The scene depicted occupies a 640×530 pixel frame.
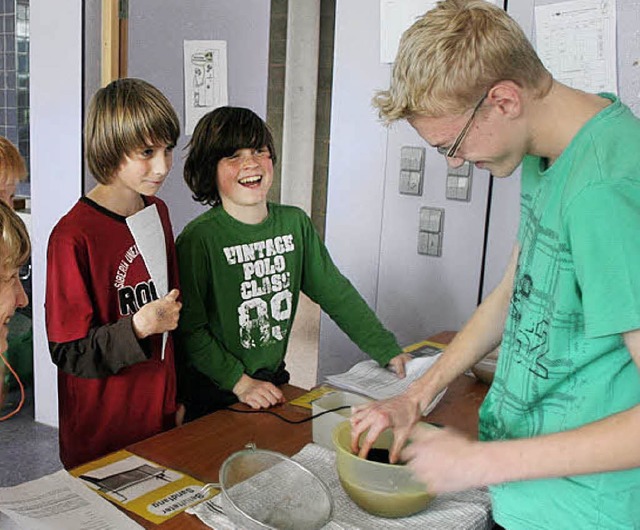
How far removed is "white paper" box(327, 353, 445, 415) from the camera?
1591 mm

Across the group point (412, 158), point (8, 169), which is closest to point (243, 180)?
point (8, 169)

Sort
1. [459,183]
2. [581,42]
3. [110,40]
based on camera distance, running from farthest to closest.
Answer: [110,40] < [459,183] < [581,42]

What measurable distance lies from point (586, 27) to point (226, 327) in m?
1.38

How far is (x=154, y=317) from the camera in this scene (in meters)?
1.36

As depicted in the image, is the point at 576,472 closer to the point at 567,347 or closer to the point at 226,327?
the point at 567,347

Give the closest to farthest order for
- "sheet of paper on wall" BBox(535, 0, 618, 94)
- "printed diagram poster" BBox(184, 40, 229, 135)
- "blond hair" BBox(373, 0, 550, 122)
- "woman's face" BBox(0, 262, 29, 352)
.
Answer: "blond hair" BBox(373, 0, 550, 122), "woman's face" BBox(0, 262, 29, 352), "sheet of paper on wall" BBox(535, 0, 618, 94), "printed diagram poster" BBox(184, 40, 229, 135)

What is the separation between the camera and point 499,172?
97 cm

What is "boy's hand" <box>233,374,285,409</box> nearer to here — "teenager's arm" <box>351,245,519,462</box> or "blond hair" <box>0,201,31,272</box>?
"teenager's arm" <box>351,245,519,462</box>

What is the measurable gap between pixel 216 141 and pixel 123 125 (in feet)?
0.98

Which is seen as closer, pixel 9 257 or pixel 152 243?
pixel 9 257

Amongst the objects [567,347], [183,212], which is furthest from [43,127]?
[567,347]

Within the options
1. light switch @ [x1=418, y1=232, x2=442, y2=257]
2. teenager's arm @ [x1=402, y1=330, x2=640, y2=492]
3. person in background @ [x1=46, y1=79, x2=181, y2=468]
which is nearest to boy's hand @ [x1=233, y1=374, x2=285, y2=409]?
person in background @ [x1=46, y1=79, x2=181, y2=468]

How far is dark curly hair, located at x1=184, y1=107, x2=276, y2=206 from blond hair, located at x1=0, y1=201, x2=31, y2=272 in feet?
2.26

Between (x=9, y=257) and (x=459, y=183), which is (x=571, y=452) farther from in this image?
(x=459, y=183)
